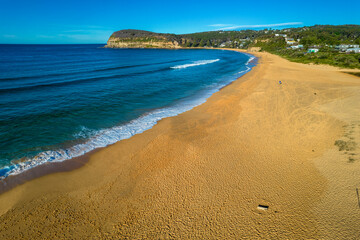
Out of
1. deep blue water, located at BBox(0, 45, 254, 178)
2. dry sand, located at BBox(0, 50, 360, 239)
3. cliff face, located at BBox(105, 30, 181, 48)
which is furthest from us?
cliff face, located at BBox(105, 30, 181, 48)

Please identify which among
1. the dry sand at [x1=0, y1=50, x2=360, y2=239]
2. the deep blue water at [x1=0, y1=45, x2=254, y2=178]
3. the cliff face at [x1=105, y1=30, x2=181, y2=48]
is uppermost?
the cliff face at [x1=105, y1=30, x2=181, y2=48]

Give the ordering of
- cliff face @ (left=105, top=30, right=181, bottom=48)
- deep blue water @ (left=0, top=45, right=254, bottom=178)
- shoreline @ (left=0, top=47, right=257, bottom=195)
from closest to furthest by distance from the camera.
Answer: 1. shoreline @ (left=0, top=47, right=257, bottom=195)
2. deep blue water @ (left=0, top=45, right=254, bottom=178)
3. cliff face @ (left=105, top=30, right=181, bottom=48)

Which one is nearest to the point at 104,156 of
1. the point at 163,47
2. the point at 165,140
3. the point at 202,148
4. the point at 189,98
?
the point at 165,140

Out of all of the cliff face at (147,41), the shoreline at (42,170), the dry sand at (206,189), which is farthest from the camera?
the cliff face at (147,41)

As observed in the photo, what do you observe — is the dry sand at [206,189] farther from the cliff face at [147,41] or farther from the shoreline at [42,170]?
the cliff face at [147,41]

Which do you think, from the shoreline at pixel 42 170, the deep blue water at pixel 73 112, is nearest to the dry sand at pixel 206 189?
the shoreline at pixel 42 170

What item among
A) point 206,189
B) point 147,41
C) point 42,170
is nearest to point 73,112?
point 42,170

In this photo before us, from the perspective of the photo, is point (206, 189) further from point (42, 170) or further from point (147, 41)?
point (147, 41)

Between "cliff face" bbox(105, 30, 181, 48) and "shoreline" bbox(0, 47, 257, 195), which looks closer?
"shoreline" bbox(0, 47, 257, 195)

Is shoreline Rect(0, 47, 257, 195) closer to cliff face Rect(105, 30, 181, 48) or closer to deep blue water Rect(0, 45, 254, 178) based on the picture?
deep blue water Rect(0, 45, 254, 178)

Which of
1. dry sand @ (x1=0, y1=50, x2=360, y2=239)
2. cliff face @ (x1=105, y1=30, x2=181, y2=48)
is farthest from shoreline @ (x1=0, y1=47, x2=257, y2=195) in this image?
cliff face @ (x1=105, y1=30, x2=181, y2=48)

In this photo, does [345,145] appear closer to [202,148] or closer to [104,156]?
[202,148]
